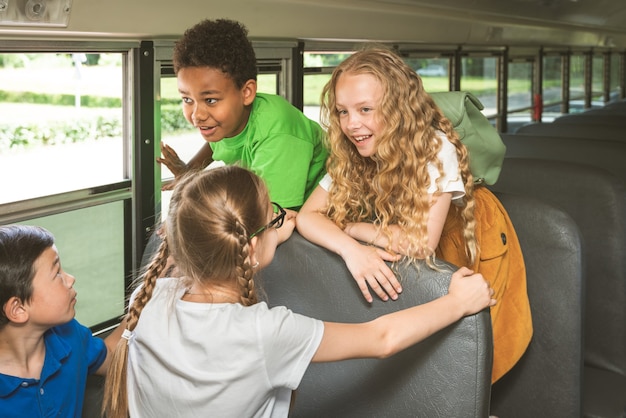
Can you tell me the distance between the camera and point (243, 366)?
5.26ft

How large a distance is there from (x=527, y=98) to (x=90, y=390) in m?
5.46

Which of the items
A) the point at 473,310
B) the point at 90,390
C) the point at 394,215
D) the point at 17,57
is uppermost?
the point at 17,57

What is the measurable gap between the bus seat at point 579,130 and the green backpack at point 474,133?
2099 mm

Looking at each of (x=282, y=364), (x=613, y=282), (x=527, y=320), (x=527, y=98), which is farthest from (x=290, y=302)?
(x=527, y=98)

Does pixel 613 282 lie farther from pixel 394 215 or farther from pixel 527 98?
pixel 527 98

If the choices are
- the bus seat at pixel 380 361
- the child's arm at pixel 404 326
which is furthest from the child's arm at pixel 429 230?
the child's arm at pixel 404 326

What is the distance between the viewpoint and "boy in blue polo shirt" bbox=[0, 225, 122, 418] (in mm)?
1757

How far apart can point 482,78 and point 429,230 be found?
3936 mm

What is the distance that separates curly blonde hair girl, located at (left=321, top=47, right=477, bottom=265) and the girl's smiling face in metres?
0.01

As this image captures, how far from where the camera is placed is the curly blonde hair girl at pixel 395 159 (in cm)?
210

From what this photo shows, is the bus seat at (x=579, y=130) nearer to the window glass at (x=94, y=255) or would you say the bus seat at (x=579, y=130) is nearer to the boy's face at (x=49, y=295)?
the window glass at (x=94, y=255)

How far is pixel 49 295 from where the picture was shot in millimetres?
1798

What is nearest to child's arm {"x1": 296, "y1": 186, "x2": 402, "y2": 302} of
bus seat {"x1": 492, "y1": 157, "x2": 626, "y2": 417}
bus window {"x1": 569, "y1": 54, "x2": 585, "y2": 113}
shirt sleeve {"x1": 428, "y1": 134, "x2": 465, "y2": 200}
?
shirt sleeve {"x1": 428, "y1": 134, "x2": 465, "y2": 200}

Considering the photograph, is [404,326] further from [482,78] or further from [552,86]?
[552,86]
